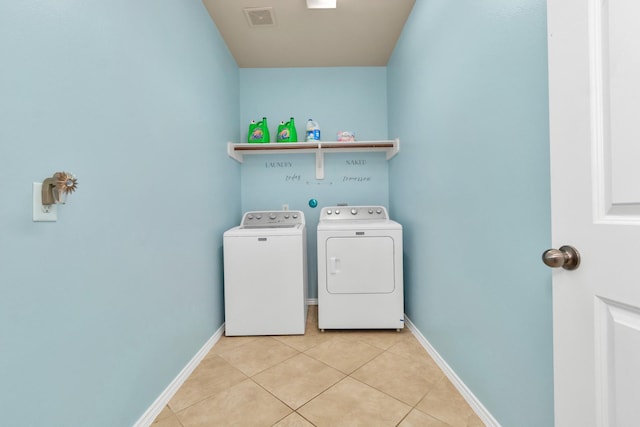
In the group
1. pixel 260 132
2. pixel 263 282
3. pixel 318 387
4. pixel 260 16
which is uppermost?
pixel 260 16

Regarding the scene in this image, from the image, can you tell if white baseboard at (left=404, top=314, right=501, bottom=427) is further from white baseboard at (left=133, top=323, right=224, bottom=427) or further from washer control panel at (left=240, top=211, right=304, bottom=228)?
white baseboard at (left=133, top=323, right=224, bottom=427)

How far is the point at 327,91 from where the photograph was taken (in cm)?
268

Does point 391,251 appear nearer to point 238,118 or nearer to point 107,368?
point 107,368

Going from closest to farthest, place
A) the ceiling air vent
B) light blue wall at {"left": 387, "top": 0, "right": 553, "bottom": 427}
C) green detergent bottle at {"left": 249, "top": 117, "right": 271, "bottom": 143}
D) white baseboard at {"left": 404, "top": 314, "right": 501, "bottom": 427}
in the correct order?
light blue wall at {"left": 387, "top": 0, "right": 553, "bottom": 427}, white baseboard at {"left": 404, "top": 314, "right": 501, "bottom": 427}, the ceiling air vent, green detergent bottle at {"left": 249, "top": 117, "right": 271, "bottom": 143}

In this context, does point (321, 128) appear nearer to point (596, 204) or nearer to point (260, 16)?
point (260, 16)

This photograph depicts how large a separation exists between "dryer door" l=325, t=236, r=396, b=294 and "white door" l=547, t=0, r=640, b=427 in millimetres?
1330

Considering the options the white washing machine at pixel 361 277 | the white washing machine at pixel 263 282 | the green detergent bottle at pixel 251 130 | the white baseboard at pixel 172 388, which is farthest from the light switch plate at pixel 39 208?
the green detergent bottle at pixel 251 130

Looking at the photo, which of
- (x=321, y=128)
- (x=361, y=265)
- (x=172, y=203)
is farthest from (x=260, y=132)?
(x=361, y=265)

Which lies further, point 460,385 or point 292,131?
point 292,131

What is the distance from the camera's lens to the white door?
50 cm

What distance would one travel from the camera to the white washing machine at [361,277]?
201 centimetres

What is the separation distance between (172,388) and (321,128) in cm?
234

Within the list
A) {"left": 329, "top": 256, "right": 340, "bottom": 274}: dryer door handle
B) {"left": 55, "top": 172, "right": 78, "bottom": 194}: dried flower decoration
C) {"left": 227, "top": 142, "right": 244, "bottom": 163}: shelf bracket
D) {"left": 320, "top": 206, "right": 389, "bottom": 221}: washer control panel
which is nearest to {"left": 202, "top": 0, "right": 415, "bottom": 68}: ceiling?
{"left": 227, "top": 142, "right": 244, "bottom": 163}: shelf bracket

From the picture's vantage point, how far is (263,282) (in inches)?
78.8
